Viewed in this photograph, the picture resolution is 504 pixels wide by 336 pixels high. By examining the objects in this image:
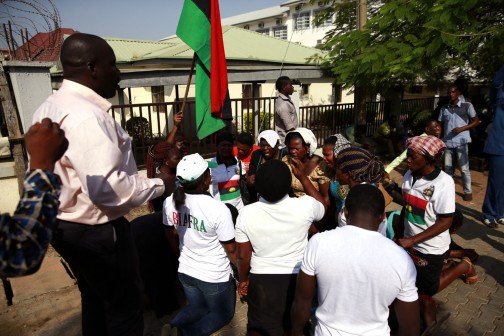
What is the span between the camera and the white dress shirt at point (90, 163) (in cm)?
153

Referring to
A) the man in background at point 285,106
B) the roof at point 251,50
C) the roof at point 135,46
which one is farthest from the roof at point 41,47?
the roof at point 135,46

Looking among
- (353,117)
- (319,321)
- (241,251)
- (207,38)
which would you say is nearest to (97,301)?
(241,251)

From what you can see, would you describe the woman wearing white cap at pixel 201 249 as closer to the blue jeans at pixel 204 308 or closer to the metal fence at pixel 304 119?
the blue jeans at pixel 204 308

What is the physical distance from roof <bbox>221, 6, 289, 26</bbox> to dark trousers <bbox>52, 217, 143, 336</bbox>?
36.6 meters

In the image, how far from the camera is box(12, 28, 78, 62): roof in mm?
4484

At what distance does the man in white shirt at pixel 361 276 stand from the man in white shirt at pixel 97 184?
0.96 meters

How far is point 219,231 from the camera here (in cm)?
260

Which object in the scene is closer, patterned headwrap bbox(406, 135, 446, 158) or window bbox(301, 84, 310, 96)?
patterned headwrap bbox(406, 135, 446, 158)

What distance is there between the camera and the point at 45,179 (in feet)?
3.82

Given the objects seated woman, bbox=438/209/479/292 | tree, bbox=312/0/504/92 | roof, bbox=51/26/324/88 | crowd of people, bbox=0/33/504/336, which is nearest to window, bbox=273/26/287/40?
roof, bbox=51/26/324/88

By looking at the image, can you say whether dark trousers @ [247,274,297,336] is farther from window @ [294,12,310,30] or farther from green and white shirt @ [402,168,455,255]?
window @ [294,12,310,30]

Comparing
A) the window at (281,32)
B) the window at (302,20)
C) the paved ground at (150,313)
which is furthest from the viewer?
the window at (281,32)

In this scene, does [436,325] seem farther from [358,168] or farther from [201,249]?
[201,249]

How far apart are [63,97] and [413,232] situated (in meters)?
2.74
